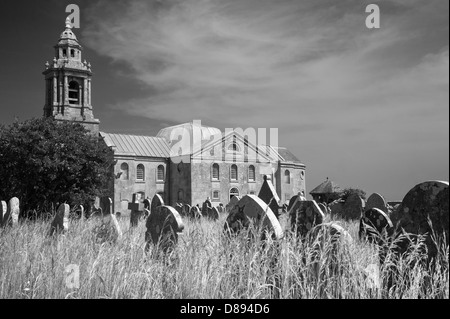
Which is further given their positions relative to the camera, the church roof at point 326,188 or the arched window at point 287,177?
the arched window at point 287,177

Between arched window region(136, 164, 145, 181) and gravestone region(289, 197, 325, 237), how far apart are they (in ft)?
121

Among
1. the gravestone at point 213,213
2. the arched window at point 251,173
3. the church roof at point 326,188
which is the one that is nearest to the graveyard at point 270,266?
the gravestone at point 213,213

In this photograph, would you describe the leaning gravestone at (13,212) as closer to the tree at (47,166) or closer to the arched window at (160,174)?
the tree at (47,166)

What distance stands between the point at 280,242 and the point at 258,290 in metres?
0.74

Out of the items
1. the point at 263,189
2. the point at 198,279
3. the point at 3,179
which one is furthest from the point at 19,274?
the point at 3,179

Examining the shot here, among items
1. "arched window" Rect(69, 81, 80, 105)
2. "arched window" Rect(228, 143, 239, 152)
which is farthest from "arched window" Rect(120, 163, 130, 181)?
"arched window" Rect(228, 143, 239, 152)

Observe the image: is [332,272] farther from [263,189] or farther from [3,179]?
[3,179]

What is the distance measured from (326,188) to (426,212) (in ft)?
111

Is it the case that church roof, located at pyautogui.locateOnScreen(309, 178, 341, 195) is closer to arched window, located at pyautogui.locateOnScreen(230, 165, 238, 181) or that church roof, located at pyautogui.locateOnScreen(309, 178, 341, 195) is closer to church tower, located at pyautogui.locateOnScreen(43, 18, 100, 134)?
arched window, located at pyautogui.locateOnScreen(230, 165, 238, 181)

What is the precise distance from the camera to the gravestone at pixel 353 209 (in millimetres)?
13930

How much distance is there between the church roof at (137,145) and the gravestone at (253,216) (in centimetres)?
3610

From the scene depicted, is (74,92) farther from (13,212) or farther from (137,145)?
(13,212)

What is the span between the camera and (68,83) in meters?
38.8

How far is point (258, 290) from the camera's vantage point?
433 centimetres
